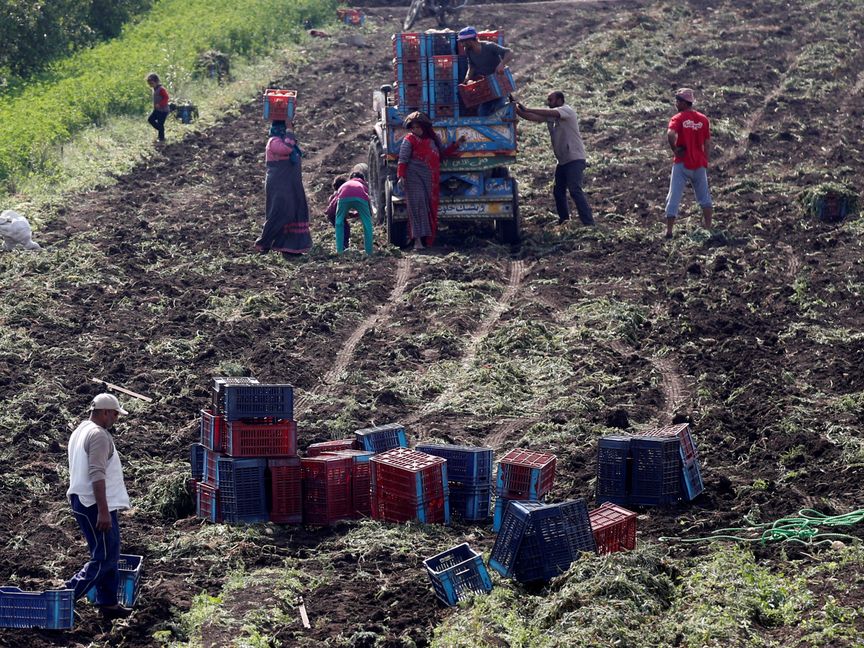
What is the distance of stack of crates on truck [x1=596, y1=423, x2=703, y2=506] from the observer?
956 cm

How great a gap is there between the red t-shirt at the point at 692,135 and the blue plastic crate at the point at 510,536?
892 cm

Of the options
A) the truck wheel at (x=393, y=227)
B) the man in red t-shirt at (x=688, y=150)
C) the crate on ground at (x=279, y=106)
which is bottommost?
the truck wheel at (x=393, y=227)

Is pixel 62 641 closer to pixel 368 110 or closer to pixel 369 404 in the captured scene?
pixel 369 404

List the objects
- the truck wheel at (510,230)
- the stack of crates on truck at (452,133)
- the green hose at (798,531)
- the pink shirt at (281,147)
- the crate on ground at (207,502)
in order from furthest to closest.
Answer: the truck wheel at (510,230) < the stack of crates on truck at (452,133) < the pink shirt at (281,147) < the crate on ground at (207,502) < the green hose at (798,531)

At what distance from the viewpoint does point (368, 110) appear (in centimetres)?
2495

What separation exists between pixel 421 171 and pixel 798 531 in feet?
28.8

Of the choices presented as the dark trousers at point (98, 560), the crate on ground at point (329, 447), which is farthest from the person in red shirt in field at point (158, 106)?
the dark trousers at point (98, 560)

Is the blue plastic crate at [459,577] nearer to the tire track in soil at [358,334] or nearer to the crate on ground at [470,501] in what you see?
the crate on ground at [470,501]

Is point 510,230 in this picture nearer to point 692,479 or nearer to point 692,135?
point 692,135

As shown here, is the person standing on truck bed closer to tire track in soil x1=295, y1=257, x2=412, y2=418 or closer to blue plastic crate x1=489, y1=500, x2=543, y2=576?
tire track in soil x1=295, y1=257, x2=412, y2=418

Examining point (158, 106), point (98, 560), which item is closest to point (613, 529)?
point (98, 560)

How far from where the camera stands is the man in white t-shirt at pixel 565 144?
16.8 m

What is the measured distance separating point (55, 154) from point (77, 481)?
1442 centimetres

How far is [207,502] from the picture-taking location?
9516mm
